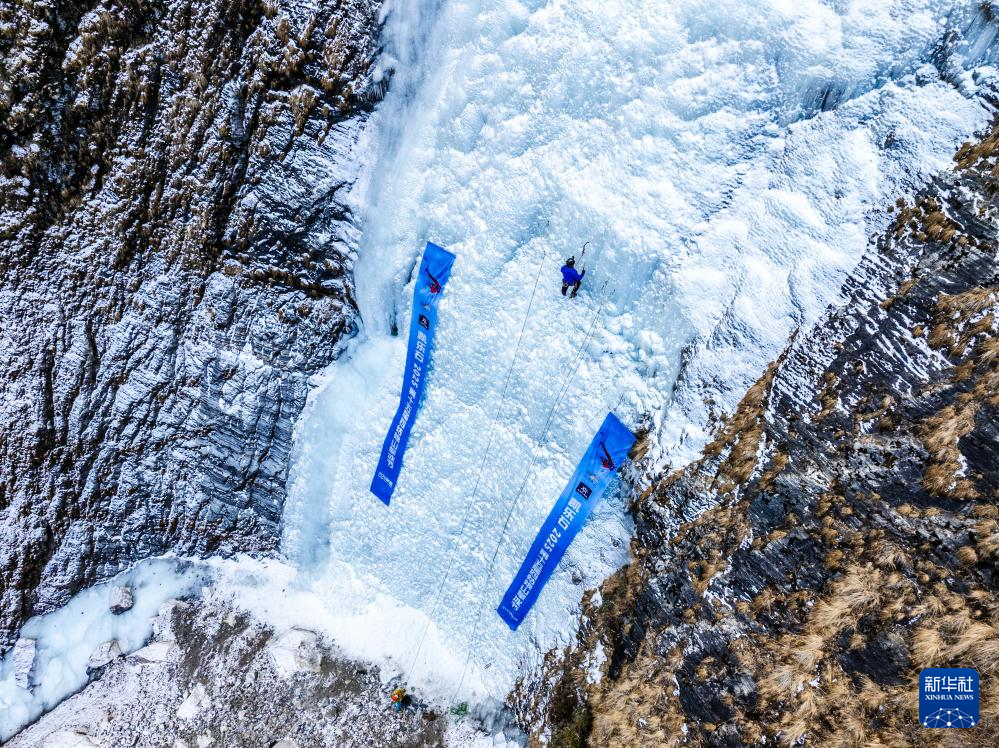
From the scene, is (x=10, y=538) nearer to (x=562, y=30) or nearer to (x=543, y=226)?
(x=543, y=226)

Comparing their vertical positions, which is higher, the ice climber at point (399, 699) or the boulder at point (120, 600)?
the ice climber at point (399, 699)

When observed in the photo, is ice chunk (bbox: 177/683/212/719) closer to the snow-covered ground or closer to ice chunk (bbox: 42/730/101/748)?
ice chunk (bbox: 42/730/101/748)

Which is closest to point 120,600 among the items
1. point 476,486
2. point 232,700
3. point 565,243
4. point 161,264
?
point 232,700

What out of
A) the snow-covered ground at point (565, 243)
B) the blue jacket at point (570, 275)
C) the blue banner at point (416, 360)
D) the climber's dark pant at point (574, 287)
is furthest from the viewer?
the blue banner at point (416, 360)

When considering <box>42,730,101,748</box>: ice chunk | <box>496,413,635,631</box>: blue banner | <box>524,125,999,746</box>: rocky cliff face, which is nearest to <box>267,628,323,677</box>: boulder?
<box>42,730,101,748</box>: ice chunk

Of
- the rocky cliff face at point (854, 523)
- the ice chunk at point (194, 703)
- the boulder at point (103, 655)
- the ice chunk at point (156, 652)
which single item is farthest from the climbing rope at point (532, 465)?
the boulder at point (103, 655)

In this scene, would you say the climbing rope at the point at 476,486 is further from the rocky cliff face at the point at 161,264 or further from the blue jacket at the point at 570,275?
the rocky cliff face at the point at 161,264

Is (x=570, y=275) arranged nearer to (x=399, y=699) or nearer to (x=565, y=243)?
(x=565, y=243)
